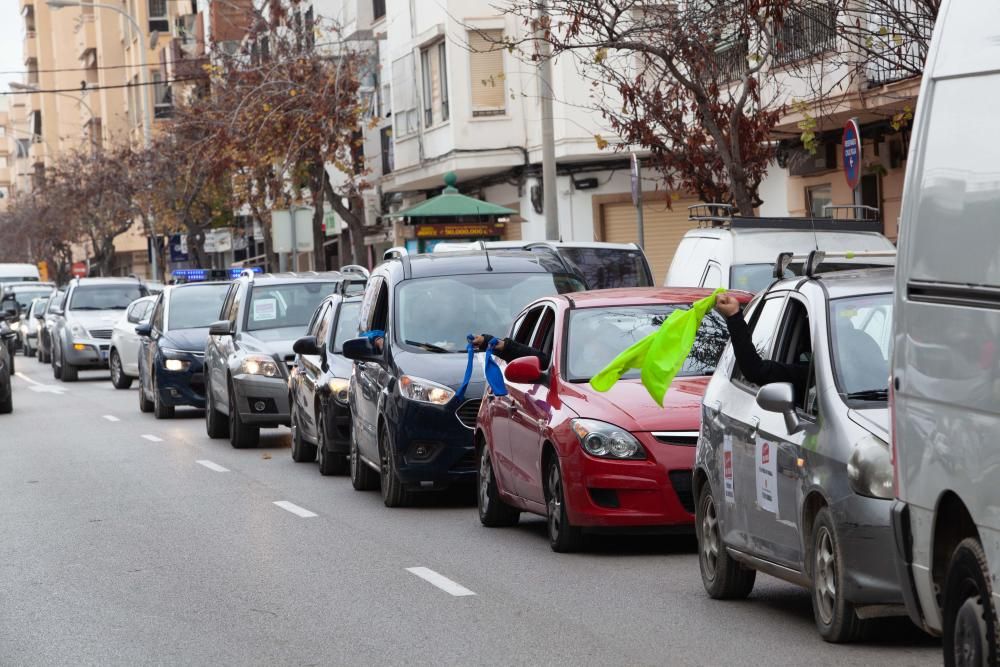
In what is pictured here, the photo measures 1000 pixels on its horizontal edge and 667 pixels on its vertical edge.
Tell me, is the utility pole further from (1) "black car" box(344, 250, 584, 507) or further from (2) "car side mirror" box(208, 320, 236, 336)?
(1) "black car" box(344, 250, 584, 507)

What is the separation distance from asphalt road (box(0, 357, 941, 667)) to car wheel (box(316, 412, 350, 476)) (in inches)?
23.9

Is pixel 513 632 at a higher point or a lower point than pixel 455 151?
lower

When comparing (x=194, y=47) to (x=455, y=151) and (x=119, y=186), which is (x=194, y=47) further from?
(x=455, y=151)

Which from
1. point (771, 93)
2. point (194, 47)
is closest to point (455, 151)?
point (771, 93)

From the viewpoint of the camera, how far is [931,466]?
6160mm

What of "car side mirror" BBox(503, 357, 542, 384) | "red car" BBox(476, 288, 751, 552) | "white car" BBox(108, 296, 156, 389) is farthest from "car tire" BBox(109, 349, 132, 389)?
"car side mirror" BBox(503, 357, 542, 384)

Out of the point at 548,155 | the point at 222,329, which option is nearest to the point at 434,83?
the point at 548,155

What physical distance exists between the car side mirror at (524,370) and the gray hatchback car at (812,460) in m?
2.14

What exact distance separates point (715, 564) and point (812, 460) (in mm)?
1761

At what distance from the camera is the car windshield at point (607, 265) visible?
2078cm

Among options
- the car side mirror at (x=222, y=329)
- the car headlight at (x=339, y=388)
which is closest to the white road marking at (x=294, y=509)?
the car headlight at (x=339, y=388)

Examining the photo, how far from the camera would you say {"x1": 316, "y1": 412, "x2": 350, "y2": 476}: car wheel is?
17.8 m

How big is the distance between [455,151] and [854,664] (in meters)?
33.3

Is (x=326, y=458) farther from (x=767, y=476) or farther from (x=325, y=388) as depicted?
(x=767, y=476)
